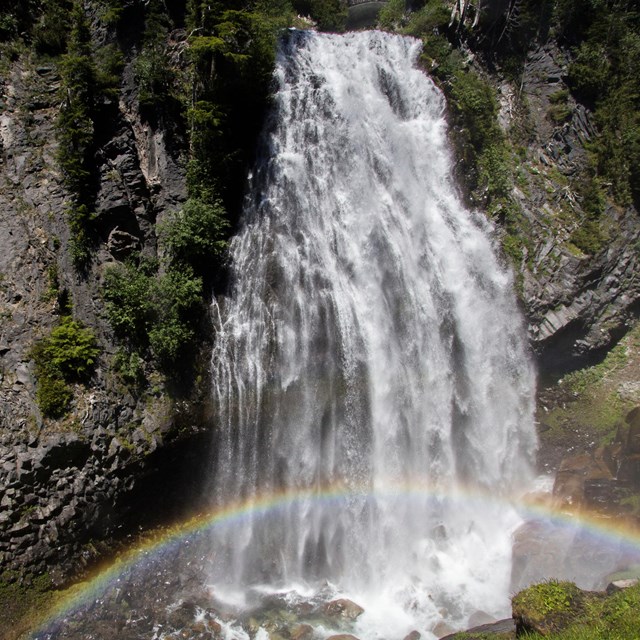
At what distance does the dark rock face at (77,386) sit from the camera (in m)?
12.3

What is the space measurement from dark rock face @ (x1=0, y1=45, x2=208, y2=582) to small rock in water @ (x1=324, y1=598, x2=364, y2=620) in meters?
4.82

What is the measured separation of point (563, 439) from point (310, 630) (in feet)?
38.5

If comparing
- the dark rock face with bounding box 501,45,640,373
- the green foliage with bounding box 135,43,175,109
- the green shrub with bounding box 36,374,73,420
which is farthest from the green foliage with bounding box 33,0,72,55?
the dark rock face with bounding box 501,45,640,373

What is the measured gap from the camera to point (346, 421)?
15.0 m

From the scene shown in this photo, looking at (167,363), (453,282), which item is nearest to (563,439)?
(453,282)

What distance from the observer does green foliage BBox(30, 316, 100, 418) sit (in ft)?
41.6

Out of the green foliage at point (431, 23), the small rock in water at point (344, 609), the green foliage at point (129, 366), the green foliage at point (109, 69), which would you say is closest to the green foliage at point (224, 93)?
the green foliage at point (109, 69)

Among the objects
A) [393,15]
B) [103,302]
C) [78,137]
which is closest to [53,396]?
[103,302]

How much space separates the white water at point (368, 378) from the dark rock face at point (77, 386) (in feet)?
7.03

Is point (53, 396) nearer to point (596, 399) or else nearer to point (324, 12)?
point (596, 399)

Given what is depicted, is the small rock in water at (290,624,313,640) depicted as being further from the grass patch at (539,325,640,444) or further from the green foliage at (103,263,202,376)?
the grass patch at (539,325,640,444)

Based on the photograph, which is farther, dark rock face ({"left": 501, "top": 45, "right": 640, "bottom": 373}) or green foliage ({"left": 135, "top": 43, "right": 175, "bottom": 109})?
dark rock face ({"left": 501, "top": 45, "right": 640, "bottom": 373})

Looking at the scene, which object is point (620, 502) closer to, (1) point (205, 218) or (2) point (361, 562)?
(2) point (361, 562)

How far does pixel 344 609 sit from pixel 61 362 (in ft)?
31.9
